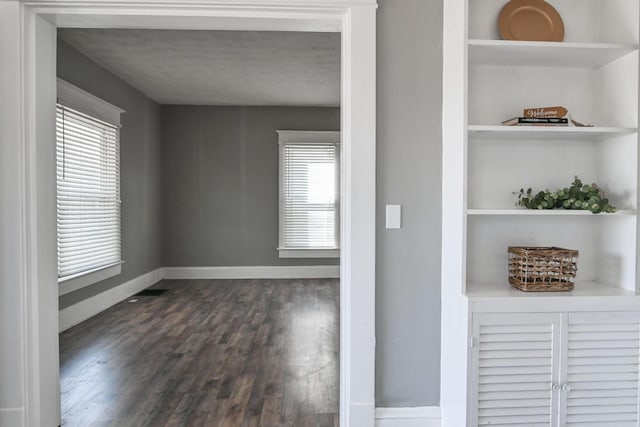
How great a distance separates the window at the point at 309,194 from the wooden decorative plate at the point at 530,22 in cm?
451

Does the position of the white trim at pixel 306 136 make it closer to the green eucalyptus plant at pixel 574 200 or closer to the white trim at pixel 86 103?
the white trim at pixel 86 103

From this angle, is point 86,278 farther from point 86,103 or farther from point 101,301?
point 86,103

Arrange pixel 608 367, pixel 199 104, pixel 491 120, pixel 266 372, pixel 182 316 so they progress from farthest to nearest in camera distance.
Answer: pixel 199 104 → pixel 182 316 → pixel 266 372 → pixel 491 120 → pixel 608 367

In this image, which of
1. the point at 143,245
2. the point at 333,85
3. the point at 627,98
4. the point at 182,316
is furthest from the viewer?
the point at 143,245

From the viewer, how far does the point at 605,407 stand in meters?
1.94

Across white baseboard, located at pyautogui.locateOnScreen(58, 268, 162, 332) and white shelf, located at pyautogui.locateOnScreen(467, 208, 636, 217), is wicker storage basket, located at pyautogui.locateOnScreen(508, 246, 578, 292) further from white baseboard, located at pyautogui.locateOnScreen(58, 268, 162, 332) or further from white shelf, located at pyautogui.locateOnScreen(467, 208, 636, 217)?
white baseboard, located at pyautogui.locateOnScreen(58, 268, 162, 332)

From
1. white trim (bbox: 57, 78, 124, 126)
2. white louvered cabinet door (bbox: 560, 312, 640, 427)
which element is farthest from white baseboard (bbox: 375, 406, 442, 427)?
white trim (bbox: 57, 78, 124, 126)

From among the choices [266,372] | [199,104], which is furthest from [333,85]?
[266,372]

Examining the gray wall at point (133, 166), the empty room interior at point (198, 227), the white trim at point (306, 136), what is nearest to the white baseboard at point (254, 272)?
the empty room interior at point (198, 227)

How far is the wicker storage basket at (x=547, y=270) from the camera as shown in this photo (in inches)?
79.3

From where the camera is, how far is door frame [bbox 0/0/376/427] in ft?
6.68

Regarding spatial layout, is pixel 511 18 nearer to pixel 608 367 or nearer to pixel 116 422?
pixel 608 367

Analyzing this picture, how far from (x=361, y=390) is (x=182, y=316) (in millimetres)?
2941

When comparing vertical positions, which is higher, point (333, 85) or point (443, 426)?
point (333, 85)
